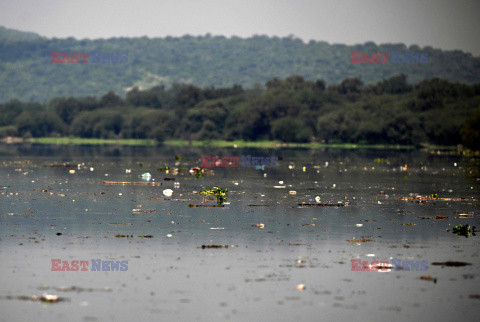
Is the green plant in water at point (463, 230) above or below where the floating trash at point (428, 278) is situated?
above

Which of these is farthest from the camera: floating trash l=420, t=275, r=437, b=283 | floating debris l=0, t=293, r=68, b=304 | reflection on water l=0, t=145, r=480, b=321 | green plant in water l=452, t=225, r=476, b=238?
green plant in water l=452, t=225, r=476, b=238

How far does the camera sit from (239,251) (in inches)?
1008

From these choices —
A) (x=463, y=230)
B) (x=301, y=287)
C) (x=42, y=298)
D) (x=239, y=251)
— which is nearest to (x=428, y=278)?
(x=301, y=287)

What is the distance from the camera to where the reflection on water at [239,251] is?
62.3 ft

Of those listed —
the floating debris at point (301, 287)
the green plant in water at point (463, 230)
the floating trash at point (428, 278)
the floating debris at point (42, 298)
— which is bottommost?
the floating debris at point (42, 298)

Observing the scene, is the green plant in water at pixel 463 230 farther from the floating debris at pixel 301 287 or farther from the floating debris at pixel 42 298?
the floating debris at pixel 42 298

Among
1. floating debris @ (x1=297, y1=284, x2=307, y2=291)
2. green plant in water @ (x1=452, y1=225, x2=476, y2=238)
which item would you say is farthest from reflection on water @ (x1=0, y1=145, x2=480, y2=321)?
green plant in water @ (x1=452, y1=225, x2=476, y2=238)

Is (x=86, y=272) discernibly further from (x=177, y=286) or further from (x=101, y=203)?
(x=101, y=203)

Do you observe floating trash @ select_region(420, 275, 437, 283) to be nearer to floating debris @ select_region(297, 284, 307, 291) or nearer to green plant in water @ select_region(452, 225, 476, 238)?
floating debris @ select_region(297, 284, 307, 291)

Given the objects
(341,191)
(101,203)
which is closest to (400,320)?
(101,203)

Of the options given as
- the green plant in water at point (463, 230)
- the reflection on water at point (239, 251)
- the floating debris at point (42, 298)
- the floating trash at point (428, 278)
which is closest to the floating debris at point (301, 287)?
the reflection on water at point (239, 251)

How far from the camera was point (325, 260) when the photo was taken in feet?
79.7

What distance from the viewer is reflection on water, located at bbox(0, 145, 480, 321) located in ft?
62.3

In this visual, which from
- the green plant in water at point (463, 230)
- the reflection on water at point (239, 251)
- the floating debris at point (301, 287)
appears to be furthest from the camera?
the green plant in water at point (463, 230)
